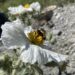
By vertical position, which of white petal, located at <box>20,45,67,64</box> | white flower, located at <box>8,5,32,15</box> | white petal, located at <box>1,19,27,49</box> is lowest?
white petal, located at <box>20,45,67,64</box>

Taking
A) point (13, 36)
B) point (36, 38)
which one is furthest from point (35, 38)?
point (13, 36)

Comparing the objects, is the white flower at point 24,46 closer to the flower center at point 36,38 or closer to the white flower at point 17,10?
the flower center at point 36,38

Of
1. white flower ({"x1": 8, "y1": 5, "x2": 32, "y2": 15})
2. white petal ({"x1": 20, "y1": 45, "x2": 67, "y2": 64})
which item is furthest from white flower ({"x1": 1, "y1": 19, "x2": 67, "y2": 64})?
white flower ({"x1": 8, "y1": 5, "x2": 32, "y2": 15})

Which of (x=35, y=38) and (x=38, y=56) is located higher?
(x=35, y=38)

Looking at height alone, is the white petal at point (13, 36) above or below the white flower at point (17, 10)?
below

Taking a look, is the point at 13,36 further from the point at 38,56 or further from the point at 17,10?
the point at 17,10

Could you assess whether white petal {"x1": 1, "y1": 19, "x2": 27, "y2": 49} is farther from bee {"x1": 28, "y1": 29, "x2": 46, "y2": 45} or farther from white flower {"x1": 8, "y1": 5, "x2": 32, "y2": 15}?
white flower {"x1": 8, "y1": 5, "x2": 32, "y2": 15}

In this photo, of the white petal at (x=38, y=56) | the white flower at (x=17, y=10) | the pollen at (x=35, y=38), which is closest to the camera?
the white petal at (x=38, y=56)

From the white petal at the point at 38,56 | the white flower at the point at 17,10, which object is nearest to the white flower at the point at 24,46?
the white petal at the point at 38,56
